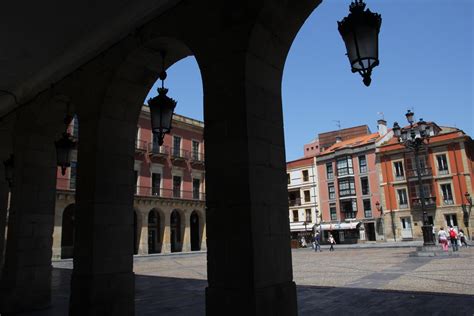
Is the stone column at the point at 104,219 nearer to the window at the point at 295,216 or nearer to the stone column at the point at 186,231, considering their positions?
the stone column at the point at 186,231

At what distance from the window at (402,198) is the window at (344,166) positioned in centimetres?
625

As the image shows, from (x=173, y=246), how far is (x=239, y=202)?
107ft

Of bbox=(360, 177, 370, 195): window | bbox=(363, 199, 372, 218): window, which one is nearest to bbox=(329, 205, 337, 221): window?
bbox=(363, 199, 372, 218): window

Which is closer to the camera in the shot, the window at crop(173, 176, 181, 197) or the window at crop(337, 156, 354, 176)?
the window at crop(173, 176, 181, 197)

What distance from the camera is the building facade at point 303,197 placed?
47344mm

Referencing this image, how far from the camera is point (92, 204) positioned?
16.4 ft

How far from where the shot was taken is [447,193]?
3662cm

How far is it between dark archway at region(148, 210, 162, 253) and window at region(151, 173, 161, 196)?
225 cm

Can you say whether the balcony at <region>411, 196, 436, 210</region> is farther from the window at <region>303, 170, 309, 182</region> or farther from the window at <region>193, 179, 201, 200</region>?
the window at <region>193, 179, 201, 200</region>

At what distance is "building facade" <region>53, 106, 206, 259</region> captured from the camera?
1185 inches

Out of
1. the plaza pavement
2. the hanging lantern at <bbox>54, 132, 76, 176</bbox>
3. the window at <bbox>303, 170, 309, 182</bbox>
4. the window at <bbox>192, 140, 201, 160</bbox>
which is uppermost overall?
the window at <bbox>192, 140, 201, 160</bbox>

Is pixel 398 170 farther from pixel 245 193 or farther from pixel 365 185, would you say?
pixel 245 193

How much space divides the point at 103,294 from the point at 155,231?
30162mm

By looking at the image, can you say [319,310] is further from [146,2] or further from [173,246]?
[173,246]
